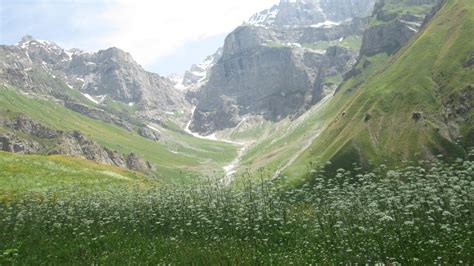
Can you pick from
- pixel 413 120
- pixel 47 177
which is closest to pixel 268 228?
pixel 47 177

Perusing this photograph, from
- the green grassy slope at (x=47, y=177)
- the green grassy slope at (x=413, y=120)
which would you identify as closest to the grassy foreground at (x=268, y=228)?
the green grassy slope at (x=47, y=177)

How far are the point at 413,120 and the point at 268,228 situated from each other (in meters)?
144

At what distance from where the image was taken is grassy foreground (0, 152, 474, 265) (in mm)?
24250

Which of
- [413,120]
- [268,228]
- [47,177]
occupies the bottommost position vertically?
[413,120]

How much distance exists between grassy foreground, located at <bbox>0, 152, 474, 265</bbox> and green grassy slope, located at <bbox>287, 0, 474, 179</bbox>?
11701 centimetres

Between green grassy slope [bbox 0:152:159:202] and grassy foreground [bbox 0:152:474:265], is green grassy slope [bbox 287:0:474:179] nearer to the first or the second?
green grassy slope [bbox 0:152:159:202]

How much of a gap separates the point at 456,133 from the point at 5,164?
424ft

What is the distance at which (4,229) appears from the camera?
32.9m

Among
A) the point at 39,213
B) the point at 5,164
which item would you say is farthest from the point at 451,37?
the point at 39,213

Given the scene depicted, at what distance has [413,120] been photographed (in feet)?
529

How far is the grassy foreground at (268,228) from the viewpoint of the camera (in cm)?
2425

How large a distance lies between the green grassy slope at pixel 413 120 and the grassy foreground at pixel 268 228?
4607 inches

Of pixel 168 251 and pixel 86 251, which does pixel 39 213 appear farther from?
pixel 168 251

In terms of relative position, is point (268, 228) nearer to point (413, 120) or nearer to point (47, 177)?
point (47, 177)
